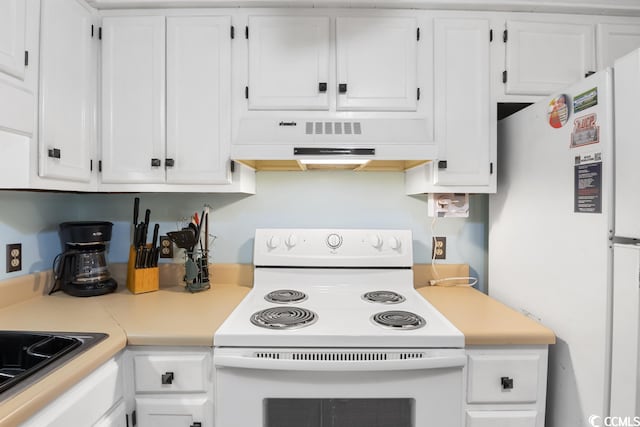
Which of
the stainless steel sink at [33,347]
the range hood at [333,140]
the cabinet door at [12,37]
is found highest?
the cabinet door at [12,37]

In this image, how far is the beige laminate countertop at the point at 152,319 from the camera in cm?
100

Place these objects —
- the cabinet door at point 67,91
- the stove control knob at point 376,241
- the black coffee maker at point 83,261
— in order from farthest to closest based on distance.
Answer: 1. the stove control knob at point 376,241
2. the black coffee maker at point 83,261
3. the cabinet door at point 67,91

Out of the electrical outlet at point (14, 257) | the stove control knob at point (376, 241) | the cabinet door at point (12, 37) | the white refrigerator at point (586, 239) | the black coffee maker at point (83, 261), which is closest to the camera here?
the white refrigerator at point (586, 239)

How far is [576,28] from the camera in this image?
155 centimetres

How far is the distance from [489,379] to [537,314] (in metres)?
0.35

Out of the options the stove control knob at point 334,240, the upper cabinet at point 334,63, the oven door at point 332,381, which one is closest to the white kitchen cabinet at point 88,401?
the oven door at point 332,381

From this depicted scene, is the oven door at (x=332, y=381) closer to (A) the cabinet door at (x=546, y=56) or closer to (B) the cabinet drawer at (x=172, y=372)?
(B) the cabinet drawer at (x=172, y=372)

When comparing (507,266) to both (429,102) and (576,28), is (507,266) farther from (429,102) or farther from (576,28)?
(576,28)

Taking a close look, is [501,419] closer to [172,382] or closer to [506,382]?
[506,382]

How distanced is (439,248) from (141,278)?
1508 millimetres

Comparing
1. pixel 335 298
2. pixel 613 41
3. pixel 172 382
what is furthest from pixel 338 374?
pixel 613 41

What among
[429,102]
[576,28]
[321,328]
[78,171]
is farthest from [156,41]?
[576,28]

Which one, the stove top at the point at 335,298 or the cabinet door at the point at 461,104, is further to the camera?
the cabinet door at the point at 461,104

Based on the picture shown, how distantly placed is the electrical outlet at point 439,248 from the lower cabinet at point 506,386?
713mm
